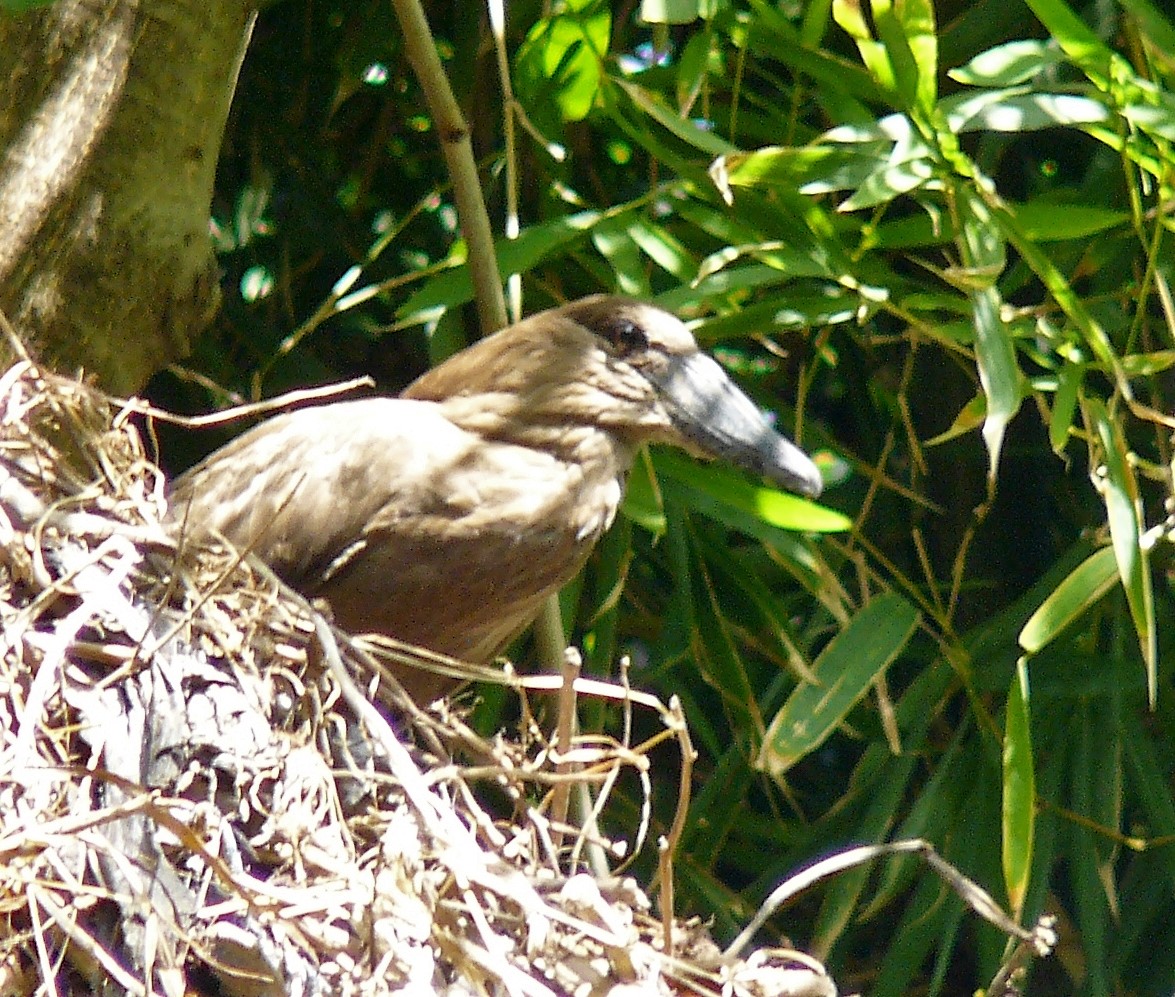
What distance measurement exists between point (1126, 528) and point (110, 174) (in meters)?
1.01

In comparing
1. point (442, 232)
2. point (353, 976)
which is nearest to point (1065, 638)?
point (442, 232)

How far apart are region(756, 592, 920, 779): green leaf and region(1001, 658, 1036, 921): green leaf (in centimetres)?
19

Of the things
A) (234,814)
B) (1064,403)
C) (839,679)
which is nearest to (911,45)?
(1064,403)

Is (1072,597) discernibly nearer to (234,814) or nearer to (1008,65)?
(1008,65)

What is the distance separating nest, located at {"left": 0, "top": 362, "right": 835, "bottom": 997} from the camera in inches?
47.7

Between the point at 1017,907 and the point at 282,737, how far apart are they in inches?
30.4

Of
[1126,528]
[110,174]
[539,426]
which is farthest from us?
[539,426]

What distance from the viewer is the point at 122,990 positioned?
1.19 m

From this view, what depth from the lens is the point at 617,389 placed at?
78.9 inches

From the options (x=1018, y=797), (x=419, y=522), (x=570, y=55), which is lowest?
(x=1018, y=797)

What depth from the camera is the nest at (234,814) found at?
1.21m

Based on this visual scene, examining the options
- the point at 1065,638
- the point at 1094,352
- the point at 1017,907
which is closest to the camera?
the point at 1017,907

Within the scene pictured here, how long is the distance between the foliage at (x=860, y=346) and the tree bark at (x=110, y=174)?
0.37 m

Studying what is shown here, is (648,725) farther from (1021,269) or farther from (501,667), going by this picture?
(1021,269)
